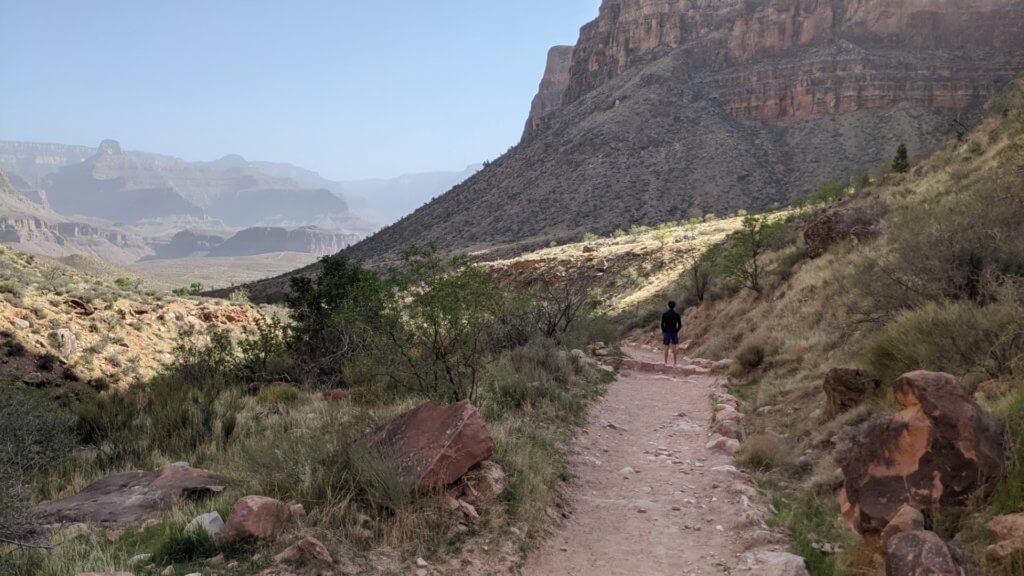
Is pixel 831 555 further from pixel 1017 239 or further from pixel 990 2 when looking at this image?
pixel 990 2

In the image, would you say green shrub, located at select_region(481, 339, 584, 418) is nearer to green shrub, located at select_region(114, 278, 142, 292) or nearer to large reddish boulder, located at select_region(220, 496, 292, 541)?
large reddish boulder, located at select_region(220, 496, 292, 541)

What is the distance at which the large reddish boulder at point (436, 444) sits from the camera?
5.32 m

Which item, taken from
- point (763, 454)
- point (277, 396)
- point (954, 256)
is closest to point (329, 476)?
point (763, 454)

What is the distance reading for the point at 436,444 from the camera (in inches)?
219

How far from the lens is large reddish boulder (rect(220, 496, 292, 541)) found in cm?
444

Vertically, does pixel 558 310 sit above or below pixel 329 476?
above

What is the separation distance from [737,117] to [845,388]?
81581mm

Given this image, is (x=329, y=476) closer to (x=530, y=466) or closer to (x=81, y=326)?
(x=530, y=466)

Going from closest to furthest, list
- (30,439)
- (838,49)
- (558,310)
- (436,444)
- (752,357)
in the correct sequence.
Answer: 1. (436,444)
2. (30,439)
3. (752,357)
4. (558,310)
5. (838,49)

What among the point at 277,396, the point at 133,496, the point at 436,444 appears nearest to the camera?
the point at 436,444

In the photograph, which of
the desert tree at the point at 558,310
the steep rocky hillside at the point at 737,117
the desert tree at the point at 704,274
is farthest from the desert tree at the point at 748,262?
the steep rocky hillside at the point at 737,117

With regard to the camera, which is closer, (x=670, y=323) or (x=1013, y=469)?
(x=1013, y=469)

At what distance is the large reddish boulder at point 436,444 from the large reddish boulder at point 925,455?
318 centimetres

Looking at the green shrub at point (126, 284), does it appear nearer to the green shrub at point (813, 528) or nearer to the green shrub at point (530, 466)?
the green shrub at point (530, 466)
